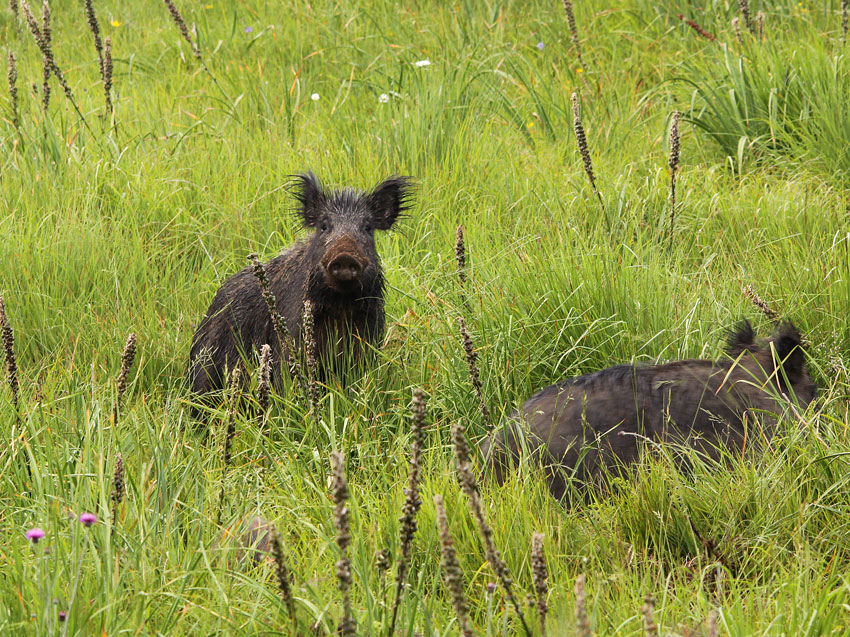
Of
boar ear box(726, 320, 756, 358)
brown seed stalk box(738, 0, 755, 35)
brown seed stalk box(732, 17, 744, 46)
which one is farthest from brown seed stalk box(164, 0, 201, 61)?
boar ear box(726, 320, 756, 358)

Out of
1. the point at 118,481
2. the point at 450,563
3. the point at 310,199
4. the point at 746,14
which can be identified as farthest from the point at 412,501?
the point at 746,14

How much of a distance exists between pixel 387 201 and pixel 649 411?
86.5 inches

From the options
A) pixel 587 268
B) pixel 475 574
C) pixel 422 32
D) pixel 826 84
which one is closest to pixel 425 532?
pixel 475 574

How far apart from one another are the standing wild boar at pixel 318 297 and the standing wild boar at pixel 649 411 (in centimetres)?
123

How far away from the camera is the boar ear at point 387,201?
508 centimetres

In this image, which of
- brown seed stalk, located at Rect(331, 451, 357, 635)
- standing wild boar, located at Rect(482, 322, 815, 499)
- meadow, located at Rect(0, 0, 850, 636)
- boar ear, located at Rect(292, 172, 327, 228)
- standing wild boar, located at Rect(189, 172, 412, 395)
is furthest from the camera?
boar ear, located at Rect(292, 172, 327, 228)

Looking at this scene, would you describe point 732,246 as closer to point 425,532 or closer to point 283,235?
point 283,235

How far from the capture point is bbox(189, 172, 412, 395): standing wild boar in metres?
4.53

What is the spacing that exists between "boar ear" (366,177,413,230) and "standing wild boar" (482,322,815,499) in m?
1.79

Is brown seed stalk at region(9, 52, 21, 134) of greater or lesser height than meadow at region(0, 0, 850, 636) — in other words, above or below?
above

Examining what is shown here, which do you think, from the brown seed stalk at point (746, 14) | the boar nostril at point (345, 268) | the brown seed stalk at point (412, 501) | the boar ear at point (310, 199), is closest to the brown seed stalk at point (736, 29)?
the brown seed stalk at point (746, 14)

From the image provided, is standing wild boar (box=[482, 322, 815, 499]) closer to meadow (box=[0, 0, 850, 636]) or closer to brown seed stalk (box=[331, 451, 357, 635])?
meadow (box=[0, 0, 850, 636])

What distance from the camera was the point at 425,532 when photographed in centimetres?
284

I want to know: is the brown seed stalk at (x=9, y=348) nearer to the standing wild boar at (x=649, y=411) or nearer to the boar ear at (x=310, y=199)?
the standing wild boar at (x=649, y=411)
